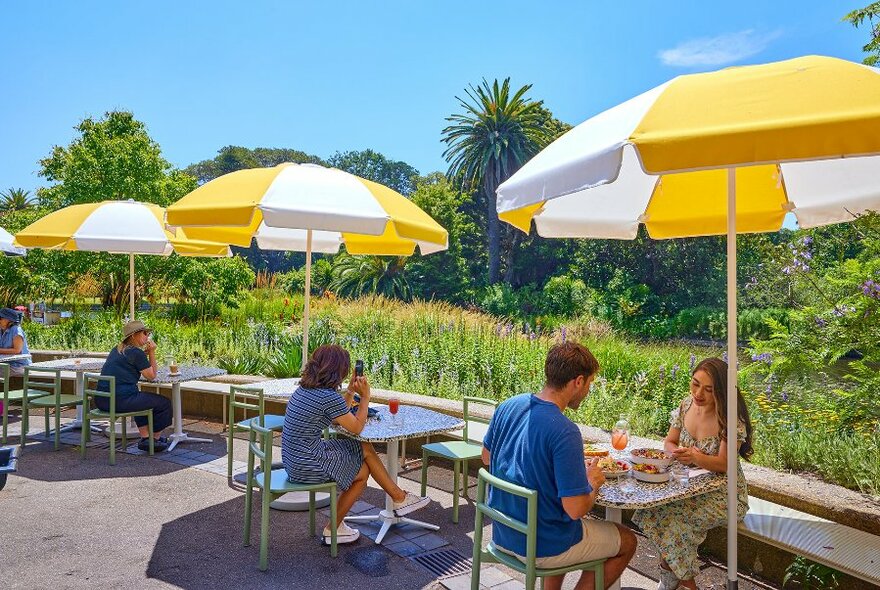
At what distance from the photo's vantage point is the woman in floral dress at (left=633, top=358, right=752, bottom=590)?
3.17 meters

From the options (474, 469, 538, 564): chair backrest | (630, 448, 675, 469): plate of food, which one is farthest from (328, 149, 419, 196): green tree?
(474, 469, 538, 564): chair backrest

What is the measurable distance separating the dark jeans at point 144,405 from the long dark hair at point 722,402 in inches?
206

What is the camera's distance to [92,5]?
9.91m

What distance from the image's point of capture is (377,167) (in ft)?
280

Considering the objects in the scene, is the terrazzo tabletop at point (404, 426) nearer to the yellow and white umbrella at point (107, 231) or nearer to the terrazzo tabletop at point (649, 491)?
the terrazzo tabletop at point (649, 491)

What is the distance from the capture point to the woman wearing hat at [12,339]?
7.13 m

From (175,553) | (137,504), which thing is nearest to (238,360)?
(137,504)

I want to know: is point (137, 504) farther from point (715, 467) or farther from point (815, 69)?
point (815, 69)

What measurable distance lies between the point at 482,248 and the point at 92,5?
34871 mm

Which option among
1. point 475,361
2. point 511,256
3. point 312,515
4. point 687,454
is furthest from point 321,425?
point 511,256

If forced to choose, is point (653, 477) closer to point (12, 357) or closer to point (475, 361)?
point (475, 361)

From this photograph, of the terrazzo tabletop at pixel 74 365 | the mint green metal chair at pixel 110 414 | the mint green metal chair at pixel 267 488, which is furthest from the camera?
the terrazzo tabletop at pixel 74 365

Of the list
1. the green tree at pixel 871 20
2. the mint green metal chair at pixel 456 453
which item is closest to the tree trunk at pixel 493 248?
the green tree at pixel 871 20

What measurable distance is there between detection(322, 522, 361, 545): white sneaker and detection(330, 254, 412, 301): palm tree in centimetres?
2717
